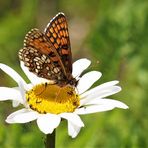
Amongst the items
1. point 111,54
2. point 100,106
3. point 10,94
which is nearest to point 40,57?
point 10,94

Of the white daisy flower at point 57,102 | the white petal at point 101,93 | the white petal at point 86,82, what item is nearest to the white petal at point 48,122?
the white daisy flower at point 57,102

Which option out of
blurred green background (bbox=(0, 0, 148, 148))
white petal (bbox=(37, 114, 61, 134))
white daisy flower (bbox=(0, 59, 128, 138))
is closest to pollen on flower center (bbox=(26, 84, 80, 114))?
white daisy flower (bbox=(0, 59, 128, 138))

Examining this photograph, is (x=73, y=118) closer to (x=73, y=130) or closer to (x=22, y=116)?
(x=73, y=130)

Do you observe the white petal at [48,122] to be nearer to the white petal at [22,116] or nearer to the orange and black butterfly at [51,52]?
the white petal at [22,116]

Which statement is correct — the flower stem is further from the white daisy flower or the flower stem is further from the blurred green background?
the blurred green background

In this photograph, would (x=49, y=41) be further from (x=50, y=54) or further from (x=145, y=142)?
(x=145, y=142)

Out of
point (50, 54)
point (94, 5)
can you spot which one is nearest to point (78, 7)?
point (94, 5)
